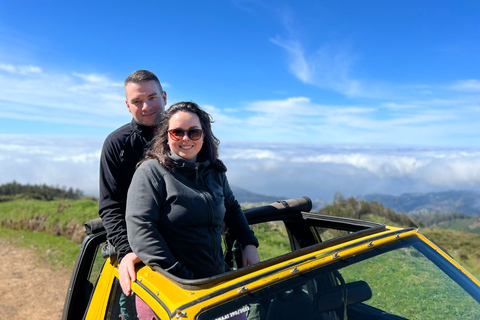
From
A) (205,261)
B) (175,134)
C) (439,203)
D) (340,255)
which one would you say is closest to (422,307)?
(340,255)

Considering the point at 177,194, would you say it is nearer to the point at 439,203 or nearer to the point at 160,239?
the point at 160,239

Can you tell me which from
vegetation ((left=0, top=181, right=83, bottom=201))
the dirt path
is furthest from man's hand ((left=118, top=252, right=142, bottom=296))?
vegetation ((left=0, top=181, right=83, bottom=201))

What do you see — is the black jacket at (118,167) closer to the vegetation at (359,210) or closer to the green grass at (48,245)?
the green grass at (48,245)

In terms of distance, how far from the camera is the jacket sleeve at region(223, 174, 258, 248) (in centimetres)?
276

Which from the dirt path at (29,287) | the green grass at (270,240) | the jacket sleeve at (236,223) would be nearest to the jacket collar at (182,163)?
the jacket sleeve at (236,223)

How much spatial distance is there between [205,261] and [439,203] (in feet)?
522

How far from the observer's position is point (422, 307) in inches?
101

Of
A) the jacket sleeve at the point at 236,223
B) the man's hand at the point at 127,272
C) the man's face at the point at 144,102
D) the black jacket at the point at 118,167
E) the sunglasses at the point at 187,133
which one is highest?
the man's face at the point at 144,102

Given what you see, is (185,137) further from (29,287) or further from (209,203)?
(29,287)

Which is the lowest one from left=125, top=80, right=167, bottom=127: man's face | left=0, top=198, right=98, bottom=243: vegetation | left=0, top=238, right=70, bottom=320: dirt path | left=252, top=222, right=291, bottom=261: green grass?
left=0, top=238, right=70, bottom=320: dirt path

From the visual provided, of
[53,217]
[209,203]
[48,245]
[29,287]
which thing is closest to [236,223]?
[209,203]

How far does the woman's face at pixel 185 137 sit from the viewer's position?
2338 millimetres

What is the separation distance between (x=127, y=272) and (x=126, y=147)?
0.99 metres

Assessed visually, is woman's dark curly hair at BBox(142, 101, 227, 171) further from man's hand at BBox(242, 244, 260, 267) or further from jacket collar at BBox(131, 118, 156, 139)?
man's hand at BBox(242, 244, 260, 267)
